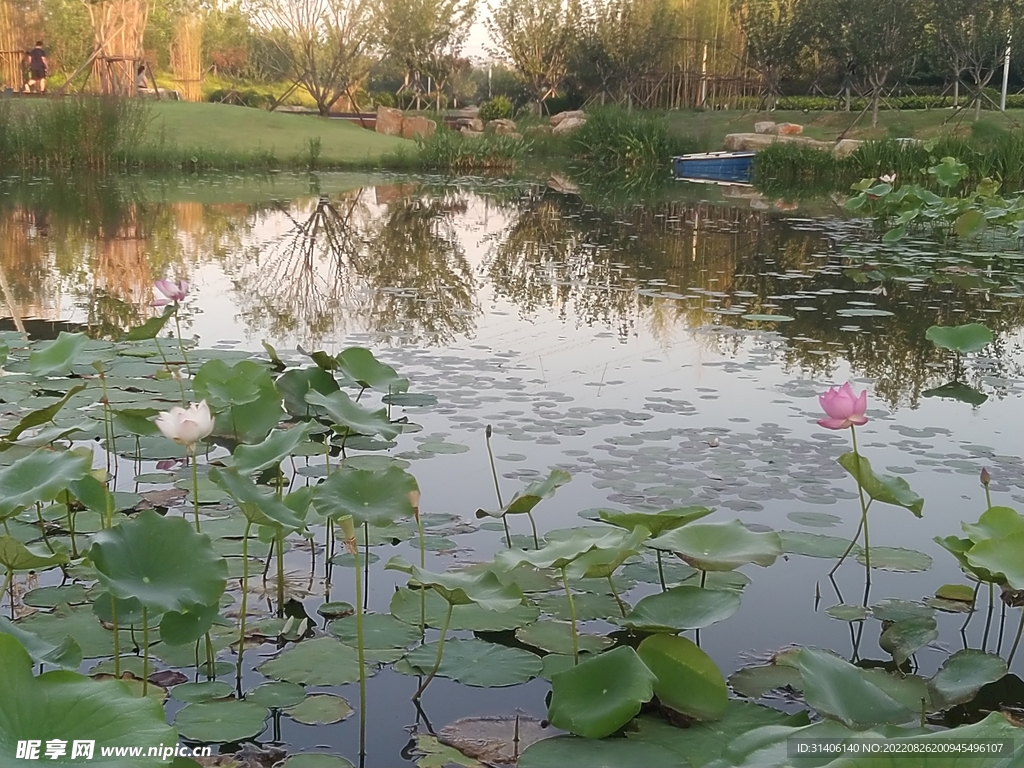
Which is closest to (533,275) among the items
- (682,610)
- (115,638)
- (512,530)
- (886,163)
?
(512,530)

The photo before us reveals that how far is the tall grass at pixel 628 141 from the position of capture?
15.2 m

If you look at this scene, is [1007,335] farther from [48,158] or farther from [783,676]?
[48,158]

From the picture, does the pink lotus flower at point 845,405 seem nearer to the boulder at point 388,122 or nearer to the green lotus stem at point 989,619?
the green lotus stem at point 989,619

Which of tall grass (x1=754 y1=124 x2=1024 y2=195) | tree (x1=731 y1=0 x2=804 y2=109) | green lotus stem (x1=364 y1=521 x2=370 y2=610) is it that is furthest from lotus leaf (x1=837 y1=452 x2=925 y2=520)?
tree (x1=731 y1=0 x2=804 y2=109)

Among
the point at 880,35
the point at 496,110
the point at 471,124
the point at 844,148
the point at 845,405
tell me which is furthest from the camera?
the point at 496,110

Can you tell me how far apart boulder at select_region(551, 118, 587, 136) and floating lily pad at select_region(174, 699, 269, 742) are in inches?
729

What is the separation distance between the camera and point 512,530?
1868 mm

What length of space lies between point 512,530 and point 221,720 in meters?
0.76

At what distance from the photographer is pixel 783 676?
134cm

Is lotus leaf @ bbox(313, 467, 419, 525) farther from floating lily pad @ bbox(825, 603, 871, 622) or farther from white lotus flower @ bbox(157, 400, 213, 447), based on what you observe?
floating lily pad @ bbox(825, 603, 871, 622)

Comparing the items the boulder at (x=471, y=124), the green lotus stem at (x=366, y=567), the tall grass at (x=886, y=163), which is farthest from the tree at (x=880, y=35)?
the green lotus stem at (x=366, y=567)

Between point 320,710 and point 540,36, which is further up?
point 540,36

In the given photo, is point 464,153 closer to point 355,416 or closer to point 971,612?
point 355,416

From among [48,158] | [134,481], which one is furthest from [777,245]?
[48,158]
